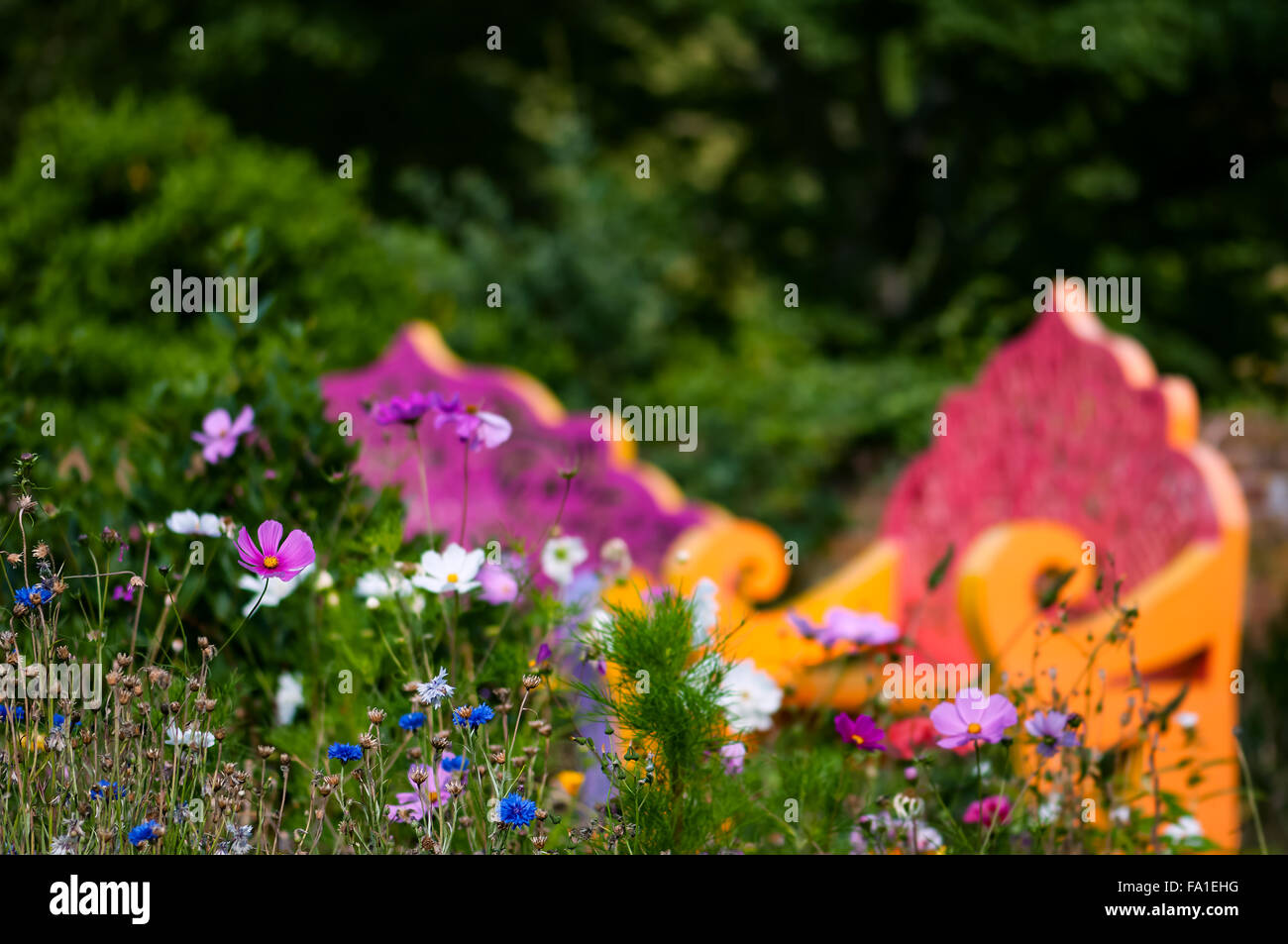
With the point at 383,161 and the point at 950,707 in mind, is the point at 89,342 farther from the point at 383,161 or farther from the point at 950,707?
the point at 383,161

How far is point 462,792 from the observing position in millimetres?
1399

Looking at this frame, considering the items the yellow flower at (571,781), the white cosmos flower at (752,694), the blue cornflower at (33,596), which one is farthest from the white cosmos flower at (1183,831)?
the blue cornflower at (33,596)

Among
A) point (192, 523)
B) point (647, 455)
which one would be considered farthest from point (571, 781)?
point (647, 455)

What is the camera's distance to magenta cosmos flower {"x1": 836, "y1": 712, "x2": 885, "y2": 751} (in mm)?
1465

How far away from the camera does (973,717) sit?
54.9 inches

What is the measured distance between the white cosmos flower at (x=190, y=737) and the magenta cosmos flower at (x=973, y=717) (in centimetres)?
83

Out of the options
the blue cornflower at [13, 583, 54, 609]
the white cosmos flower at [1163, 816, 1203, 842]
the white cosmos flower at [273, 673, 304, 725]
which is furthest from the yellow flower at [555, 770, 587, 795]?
the white cosmos flower at [1163, 816, 1203, 842]

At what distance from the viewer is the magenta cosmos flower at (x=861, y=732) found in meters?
1.46

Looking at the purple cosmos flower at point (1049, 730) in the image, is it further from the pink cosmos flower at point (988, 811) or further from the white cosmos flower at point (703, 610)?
the white cosmos flower at point (703, 610)

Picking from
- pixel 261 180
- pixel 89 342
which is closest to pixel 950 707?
pixel 89 342

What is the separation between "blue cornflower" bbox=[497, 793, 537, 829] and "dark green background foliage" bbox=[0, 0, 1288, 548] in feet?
9.72

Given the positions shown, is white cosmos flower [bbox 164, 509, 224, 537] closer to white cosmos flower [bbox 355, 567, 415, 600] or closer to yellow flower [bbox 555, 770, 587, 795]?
white cosmos flower [bbox 355, 567, 415, 600]

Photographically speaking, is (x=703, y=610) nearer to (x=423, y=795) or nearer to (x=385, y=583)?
(x=385, y=583)
